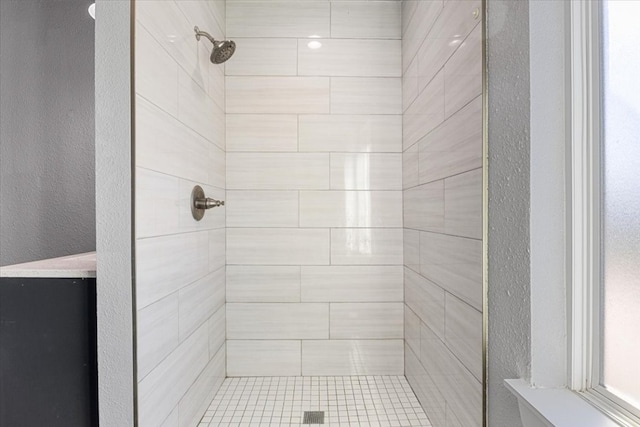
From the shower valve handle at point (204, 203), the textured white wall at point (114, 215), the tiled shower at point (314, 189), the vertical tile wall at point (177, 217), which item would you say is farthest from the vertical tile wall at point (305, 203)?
the textured white wall at point (114, 215)

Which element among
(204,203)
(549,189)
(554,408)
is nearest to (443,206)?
(549,189)

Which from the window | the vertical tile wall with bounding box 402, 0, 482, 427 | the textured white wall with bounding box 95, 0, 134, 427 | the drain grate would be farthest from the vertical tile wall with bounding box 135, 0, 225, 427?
the window

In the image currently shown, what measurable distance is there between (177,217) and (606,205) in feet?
4.03

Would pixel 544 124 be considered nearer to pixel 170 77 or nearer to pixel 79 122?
pixel 170 77

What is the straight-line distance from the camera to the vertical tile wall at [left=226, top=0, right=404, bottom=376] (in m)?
1.99

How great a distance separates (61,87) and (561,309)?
6.87 feet

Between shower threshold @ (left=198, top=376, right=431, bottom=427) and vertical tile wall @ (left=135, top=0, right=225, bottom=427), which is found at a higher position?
vertical tile wall @ (left=135, top=0, right=225, bottom=427)

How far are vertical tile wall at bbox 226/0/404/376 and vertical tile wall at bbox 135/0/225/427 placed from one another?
0.13m

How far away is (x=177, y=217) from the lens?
4.47 feet

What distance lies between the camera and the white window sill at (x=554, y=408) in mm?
672

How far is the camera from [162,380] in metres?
1.20

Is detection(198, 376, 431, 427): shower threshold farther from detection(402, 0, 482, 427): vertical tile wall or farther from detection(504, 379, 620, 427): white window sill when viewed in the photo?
detection(504, 379, 620, 427): white window sill

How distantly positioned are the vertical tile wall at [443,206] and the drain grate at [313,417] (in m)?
0.44

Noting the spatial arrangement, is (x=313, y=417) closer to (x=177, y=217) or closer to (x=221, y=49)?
(x=177, y=217)
